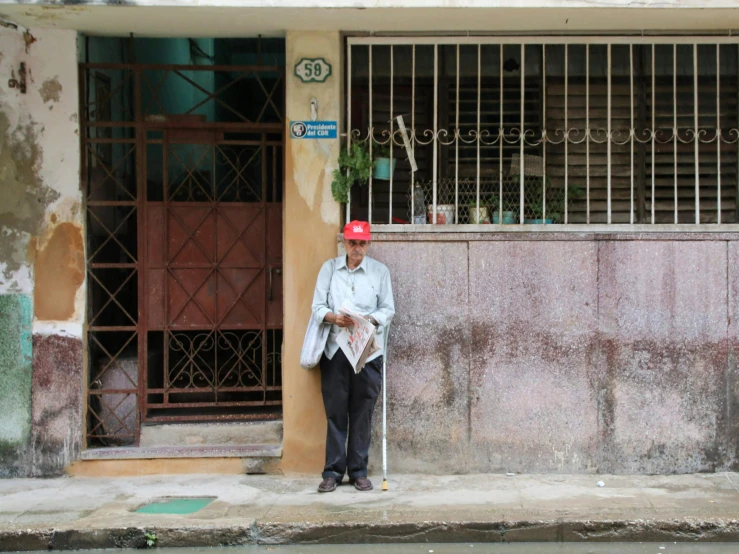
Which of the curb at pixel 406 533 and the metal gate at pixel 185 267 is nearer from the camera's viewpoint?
the curb at pixel 406 533

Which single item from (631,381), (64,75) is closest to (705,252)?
(631,381)

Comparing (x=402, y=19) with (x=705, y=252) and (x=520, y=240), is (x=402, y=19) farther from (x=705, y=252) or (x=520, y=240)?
(x=705, y=252)

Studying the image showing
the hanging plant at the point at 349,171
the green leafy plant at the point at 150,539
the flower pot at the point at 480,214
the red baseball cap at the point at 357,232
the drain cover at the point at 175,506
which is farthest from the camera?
the flower pot at the point at 480,214

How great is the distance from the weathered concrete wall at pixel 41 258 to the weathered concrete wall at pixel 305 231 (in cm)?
166

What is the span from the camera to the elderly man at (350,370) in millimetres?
6297

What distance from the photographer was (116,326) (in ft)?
23.2

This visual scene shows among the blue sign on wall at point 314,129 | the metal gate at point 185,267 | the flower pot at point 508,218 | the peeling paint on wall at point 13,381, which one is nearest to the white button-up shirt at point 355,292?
the metal gate at point 185,267

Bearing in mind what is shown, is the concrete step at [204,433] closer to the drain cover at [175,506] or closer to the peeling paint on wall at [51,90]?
the drain cover at [175,506]

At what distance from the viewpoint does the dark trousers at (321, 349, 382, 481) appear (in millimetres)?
6340

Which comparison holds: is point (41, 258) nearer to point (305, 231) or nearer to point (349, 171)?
point (305, 231)

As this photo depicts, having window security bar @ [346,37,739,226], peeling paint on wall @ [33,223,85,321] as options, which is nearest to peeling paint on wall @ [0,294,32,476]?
peeling paint on wall @ [33,223,85,321]

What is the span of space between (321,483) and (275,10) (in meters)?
3.43

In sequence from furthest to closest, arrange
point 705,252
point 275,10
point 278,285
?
point 278,285 → point 705,252 → point 275,10

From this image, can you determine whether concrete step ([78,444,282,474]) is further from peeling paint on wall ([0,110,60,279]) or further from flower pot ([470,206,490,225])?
flower pot ([470,206,490,225])
